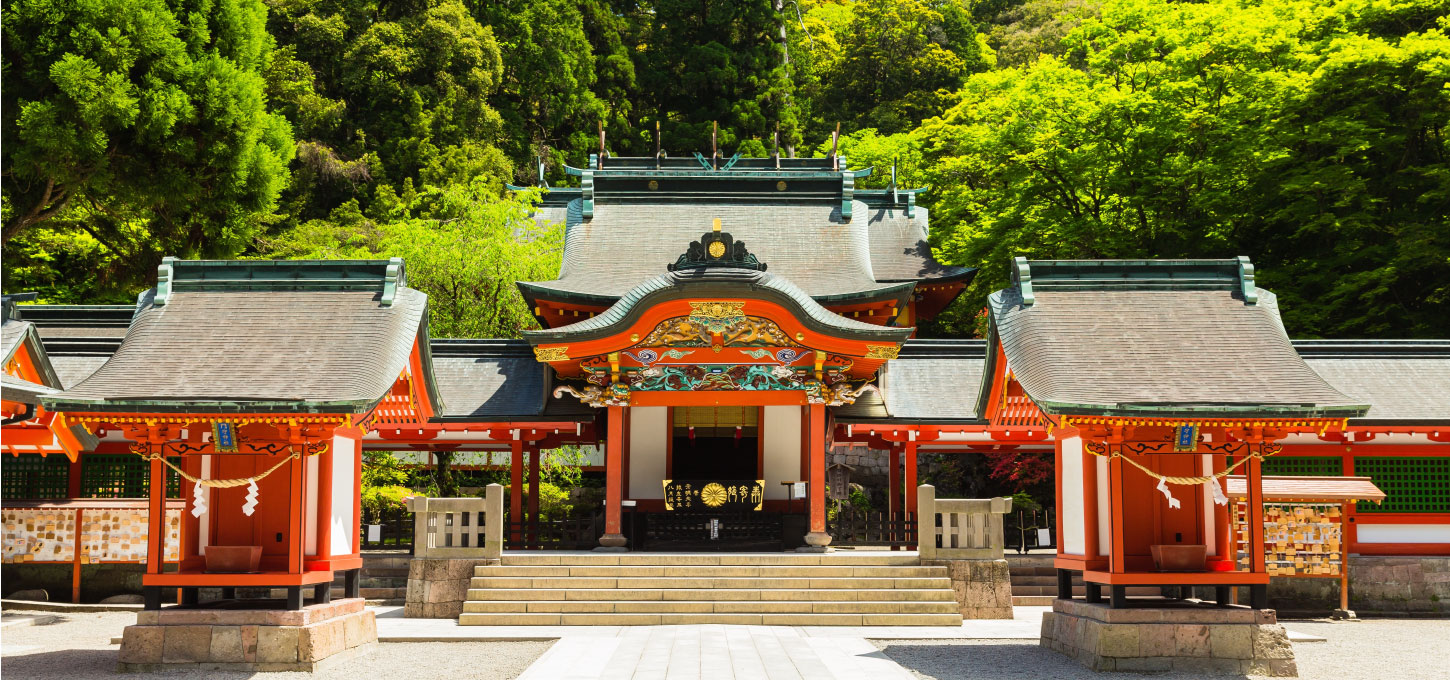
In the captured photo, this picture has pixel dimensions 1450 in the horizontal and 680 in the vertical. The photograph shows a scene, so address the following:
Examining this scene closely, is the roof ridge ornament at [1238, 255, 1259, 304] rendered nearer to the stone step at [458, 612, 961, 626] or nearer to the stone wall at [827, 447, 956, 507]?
the stone step at [458, 612, 961, 626]

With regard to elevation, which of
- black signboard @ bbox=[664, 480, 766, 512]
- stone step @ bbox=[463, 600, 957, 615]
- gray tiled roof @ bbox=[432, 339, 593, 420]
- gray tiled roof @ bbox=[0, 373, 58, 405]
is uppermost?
gray tiled roof @ bbox=[432, 339, 593, 420]

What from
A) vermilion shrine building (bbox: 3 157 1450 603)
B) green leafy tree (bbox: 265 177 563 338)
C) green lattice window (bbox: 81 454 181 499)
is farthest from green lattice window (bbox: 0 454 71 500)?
green leafy tree (bbox: 265 177 563 338)

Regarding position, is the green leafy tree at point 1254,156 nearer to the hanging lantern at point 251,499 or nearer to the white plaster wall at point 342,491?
the white plaster wall at point 342,491

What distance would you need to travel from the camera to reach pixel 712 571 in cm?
1499

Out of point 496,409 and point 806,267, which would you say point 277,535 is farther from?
point 806,267

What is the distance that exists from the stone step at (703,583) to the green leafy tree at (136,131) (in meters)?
12.2

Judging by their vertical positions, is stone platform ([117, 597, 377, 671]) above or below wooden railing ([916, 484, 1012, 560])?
below

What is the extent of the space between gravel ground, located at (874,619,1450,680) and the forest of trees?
12297 millimetres

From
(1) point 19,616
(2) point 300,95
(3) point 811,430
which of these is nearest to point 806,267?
(3) point 811,430

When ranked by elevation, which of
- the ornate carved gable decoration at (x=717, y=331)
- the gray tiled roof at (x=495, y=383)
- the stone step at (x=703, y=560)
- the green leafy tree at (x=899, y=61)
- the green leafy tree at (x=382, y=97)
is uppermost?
the green leafy tree at (x=899, y=61)

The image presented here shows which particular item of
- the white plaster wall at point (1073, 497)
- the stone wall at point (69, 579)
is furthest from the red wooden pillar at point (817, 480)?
the stone wall at point (69, 579)

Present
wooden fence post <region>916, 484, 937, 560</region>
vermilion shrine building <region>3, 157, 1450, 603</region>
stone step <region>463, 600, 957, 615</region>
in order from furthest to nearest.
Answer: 1. wooden fence post <region>916, 484, 937, 560</region>
2. stone step <region>463, 600, 957, 615</region>
3. vermilion shrine building <region>3, 157, 1450, 603</region>

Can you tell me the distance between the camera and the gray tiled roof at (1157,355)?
10195 millimetres

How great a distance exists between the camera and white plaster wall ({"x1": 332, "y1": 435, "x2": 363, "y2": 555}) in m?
11.8
